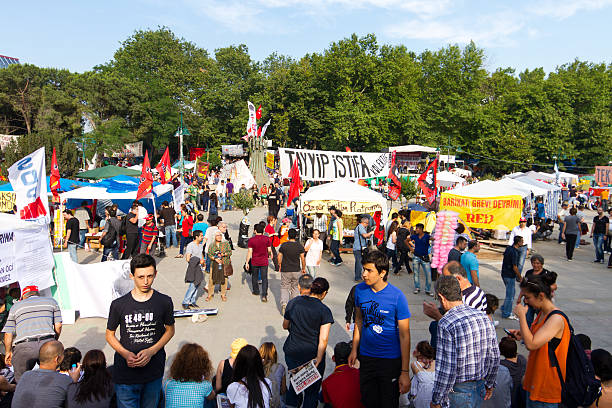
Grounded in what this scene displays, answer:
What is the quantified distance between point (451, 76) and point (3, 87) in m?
44.8

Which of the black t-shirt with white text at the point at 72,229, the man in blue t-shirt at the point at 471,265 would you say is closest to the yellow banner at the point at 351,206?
the man in blue t-shirt at the point at 471,265

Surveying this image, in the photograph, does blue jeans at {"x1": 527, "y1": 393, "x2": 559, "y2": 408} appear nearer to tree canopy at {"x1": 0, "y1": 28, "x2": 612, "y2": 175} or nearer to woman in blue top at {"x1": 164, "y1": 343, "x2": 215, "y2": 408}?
woman in blue top at {"x1": 164, "y1": 343, "x2": 215, "y2": 408}

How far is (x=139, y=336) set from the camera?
3488 millimetres

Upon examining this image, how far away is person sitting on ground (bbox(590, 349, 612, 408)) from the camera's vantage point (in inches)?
140

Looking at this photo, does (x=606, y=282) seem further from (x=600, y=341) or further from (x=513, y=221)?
(x=600, y=341)

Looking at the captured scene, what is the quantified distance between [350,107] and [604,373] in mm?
40838

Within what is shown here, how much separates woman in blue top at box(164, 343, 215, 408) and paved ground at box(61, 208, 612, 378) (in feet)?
8.51

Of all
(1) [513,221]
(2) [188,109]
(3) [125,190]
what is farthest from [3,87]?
(1) [513,221]

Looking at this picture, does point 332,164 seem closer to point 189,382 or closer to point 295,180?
point 295,180

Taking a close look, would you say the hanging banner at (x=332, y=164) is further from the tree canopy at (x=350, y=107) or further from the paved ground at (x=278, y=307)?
the tree canopy at (x=350, y=107)

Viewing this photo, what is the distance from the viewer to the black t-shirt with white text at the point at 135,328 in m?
Result: 3.47

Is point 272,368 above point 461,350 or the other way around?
the other way around

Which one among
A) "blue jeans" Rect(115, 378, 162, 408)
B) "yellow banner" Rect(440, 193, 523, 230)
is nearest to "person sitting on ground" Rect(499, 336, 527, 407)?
"blue jeans" Rect(115, 378, 162, 408)

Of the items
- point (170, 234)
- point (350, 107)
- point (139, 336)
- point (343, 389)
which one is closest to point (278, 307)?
point (343, 389)
